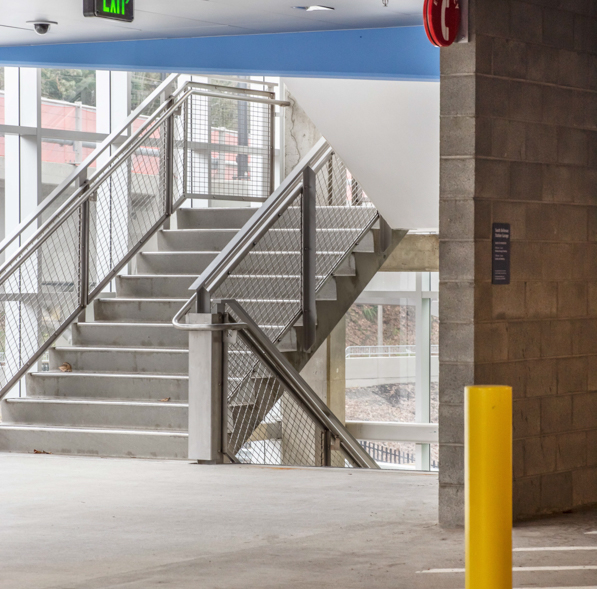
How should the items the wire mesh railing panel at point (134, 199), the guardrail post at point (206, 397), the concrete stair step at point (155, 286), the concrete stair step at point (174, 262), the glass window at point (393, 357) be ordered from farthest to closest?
the glass window at point (393, 357) < the wire mesh railing panel at point (134, 199) < the concrete stair step at point (174, 262) < the concrete stair step at point (155, 286) < the guardrail post at point (206, 397)

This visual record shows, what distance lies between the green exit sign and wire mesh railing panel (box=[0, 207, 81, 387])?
9.13 feet

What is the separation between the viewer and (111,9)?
5738 millimetres

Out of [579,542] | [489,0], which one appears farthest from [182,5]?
[579,542]

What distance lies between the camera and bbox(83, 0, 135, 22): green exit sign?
18.3 ft

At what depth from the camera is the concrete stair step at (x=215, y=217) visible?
9922mm

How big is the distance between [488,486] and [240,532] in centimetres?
208

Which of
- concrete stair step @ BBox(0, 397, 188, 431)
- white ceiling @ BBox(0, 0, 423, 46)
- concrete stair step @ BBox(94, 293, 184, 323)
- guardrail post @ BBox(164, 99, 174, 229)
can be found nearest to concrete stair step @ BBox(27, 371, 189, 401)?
concrete stair step @ BBox(0, 397, 188, 431)

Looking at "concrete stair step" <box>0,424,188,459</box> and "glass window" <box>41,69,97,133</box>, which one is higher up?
"glass window" <box>41,69,97,133</box>

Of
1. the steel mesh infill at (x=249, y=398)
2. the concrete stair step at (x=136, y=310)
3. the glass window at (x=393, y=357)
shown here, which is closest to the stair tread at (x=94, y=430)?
the steel mesh infill at (x=249, y=398)

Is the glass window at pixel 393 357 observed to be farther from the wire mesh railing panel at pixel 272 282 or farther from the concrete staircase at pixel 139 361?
the wire mesh railing panel at pixel 272 282

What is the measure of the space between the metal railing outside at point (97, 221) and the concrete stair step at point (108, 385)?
10.3 inches

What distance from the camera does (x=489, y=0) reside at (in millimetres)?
4457

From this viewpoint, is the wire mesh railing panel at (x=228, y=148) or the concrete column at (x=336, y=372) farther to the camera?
the concrete column at (x=336, y=372)

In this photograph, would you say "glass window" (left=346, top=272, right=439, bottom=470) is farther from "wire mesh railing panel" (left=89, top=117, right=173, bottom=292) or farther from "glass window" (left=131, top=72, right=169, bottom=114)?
"wire mesh railing panel" (left=89, top=117, right=173, bottom=292)
